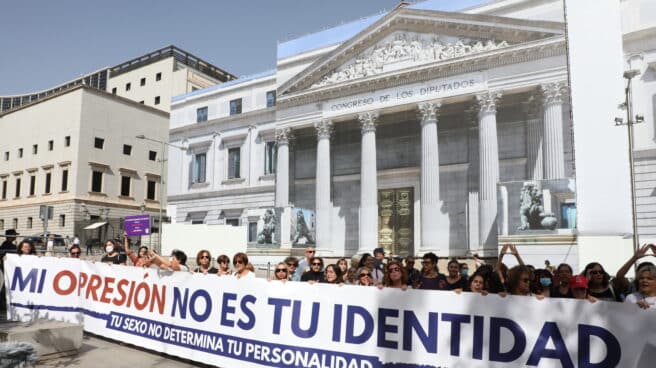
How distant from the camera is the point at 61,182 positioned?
4966 centimetres

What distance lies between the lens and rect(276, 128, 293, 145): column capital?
29.2m

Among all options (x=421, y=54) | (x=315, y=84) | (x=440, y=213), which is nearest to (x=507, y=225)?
(x=440, y=213)

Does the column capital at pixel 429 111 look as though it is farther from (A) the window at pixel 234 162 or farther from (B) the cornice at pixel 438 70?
(A) the window at pixel 234 162

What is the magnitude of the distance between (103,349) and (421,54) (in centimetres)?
2084

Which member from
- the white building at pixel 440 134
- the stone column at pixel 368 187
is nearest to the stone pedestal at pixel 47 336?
the white building at pixel 440 134

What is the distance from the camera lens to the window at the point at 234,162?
34.7 meters

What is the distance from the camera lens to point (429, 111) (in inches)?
955

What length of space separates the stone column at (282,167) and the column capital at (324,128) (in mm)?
2270

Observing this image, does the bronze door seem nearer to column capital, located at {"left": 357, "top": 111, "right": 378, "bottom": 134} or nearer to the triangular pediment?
column capital, located at {"left": 357, "top": 111, "right": 378, "bottom": 134}

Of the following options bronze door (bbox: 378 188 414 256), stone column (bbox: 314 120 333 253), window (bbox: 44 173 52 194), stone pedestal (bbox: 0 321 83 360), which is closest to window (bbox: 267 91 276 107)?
stone column (bbox: 314 120 333 253)

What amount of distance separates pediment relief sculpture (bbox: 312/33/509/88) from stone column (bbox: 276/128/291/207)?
3882mm

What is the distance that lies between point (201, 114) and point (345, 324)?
110 ft

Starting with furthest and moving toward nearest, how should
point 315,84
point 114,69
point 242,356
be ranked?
point 114,69 → point 315,84 → point 242,356

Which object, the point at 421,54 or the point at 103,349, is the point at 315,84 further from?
the point at 103,349
